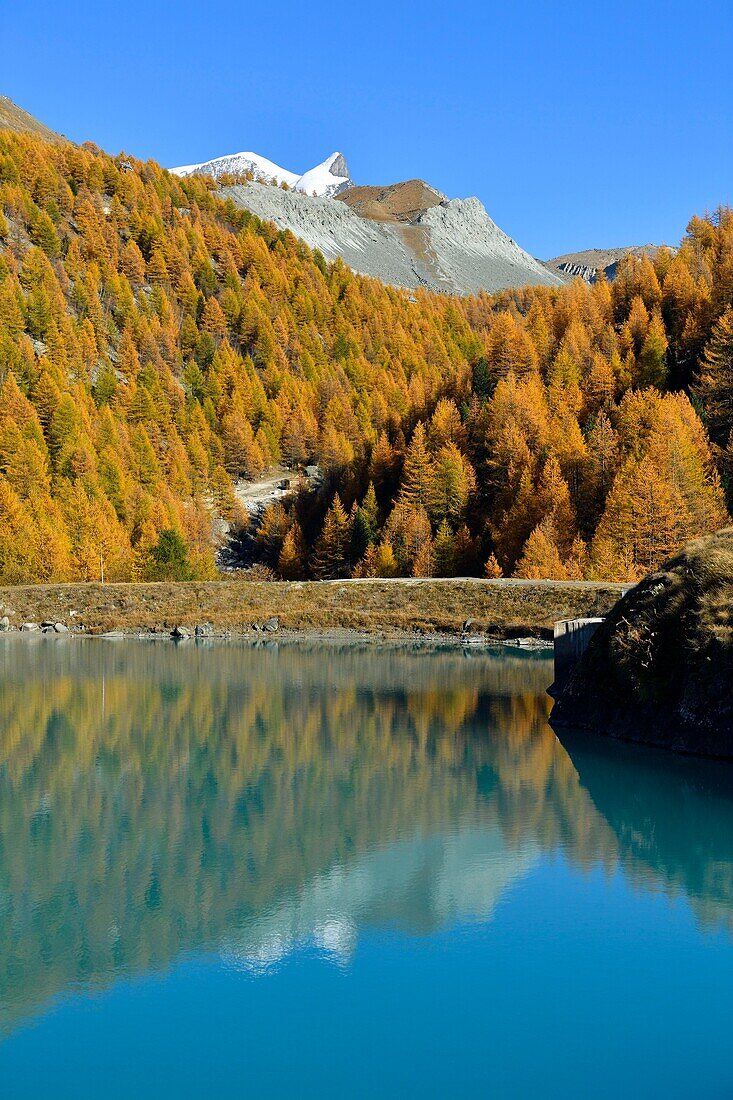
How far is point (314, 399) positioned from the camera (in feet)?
441

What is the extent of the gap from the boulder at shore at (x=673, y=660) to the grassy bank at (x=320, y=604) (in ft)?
103

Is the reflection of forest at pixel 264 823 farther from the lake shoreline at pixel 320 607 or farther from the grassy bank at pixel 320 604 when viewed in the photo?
the grassy bank at pixel 320 604

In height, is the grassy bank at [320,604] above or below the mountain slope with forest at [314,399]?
below

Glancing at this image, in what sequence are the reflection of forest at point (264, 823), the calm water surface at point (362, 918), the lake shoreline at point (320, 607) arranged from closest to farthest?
1. the calm water surface at point (362, 918)
2. the reflection of forest at point (264, 823)
3. the lake shoreline at point (320, 607)

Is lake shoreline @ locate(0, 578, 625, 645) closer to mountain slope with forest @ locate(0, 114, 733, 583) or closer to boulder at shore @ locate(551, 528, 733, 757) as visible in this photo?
mountain slope with forest @ locate(0, 114, 733, 583)

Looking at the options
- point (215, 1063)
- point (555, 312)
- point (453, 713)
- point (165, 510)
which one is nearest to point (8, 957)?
point (215, 1063)

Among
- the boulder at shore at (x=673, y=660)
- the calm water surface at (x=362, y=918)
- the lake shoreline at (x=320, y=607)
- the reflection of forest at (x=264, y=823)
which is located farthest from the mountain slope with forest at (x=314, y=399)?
the calm water surface at (x=362, y=918)

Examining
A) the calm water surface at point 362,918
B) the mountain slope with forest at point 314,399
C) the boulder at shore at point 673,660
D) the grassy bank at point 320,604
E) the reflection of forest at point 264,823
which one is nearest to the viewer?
the calm water surface at point 362,918

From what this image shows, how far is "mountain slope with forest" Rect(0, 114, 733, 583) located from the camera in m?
76.7

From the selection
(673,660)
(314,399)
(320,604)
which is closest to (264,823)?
(673,660)

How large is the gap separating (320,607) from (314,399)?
73.5 metres

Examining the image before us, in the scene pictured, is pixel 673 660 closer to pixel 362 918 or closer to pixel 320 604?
pixel 362 918

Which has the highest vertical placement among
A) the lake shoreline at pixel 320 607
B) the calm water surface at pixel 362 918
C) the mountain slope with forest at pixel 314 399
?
the mountain slope with forest at pixel 314 399

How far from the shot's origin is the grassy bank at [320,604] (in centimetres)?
5906
